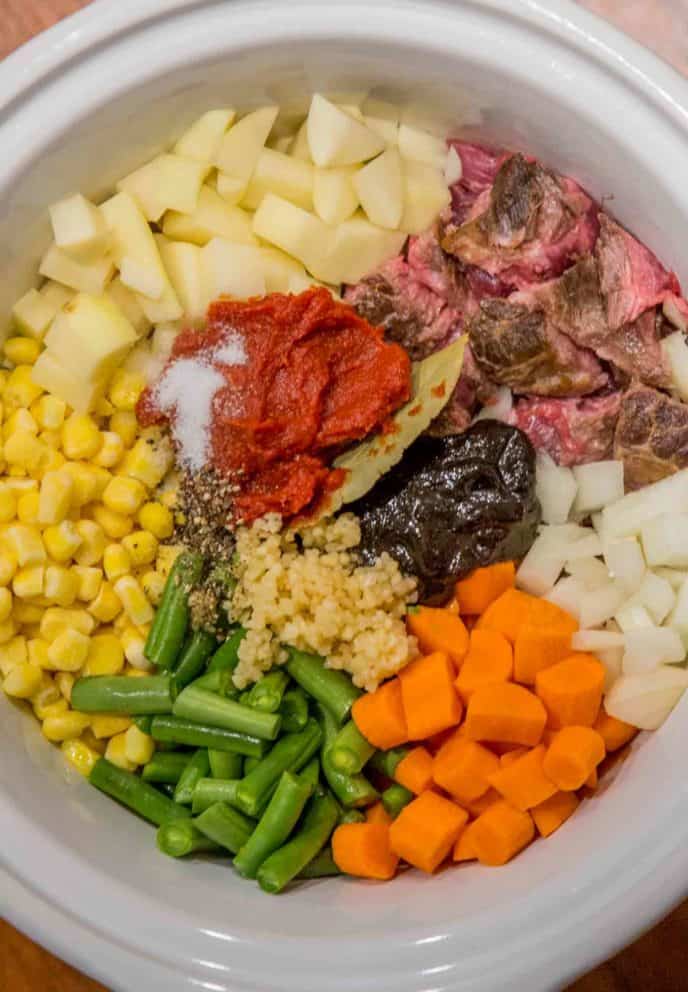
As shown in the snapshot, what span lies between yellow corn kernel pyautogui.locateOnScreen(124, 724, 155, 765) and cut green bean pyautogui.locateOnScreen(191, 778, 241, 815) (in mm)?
212

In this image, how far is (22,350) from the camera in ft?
9.04

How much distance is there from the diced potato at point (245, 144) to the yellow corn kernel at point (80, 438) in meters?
0.81

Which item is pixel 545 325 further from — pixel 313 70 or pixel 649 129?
pixel 313 70

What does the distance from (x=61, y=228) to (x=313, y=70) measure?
80 cm

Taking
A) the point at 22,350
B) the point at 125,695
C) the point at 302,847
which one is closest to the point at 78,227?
the point at 22,350

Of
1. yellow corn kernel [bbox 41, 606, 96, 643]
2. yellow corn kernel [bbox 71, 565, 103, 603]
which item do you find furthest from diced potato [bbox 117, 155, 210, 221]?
yellow corn kernel [bbox 41, 606, 96, 643]

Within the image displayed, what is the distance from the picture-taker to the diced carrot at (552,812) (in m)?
2.43

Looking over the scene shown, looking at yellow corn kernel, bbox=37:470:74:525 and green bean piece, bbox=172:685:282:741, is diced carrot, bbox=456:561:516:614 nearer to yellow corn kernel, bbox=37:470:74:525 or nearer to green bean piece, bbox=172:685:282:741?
green bean piece, bbox=172:685:282:741

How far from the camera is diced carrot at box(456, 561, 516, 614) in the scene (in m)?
2.65

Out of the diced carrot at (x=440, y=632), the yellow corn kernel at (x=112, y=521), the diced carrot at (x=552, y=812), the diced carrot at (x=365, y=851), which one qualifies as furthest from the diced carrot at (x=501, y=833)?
the yellow corn kernel at (x=112, y=521)

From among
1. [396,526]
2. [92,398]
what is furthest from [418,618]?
[92,398]

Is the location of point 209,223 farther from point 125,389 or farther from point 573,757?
point 573,757

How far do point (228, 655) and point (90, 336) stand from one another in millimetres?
944

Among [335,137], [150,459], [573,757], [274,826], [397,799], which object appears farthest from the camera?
[150,459]
